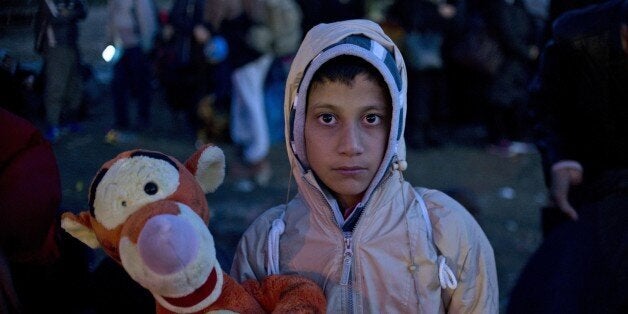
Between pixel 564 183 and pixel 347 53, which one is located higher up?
pixel 347 53

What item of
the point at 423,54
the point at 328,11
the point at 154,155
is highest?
the point at 328,11

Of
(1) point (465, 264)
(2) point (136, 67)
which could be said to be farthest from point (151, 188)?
(2) point (136, 67)

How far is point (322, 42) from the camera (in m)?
2.04

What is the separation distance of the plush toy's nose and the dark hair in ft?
2.61

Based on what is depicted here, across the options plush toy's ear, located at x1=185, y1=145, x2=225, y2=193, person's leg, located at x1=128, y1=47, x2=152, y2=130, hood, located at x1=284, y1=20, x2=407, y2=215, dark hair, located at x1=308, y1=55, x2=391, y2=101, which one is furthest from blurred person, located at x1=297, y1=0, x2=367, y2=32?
plush toy's ear, located at x1=185, y1=145, x2=225, y2=193

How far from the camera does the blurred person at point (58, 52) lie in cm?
231

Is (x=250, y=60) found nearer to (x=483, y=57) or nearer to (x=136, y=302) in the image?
(x=483, y=57)

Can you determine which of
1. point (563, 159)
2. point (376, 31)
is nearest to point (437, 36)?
point (563, 159)

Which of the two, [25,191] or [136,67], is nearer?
[25,191]

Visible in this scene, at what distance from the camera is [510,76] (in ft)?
25.5

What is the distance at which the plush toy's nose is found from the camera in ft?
4.59

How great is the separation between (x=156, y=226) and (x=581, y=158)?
2.05 metres

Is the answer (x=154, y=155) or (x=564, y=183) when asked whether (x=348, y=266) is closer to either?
(x=154, y=155)

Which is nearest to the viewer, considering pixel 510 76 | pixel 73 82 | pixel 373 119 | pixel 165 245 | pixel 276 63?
pixel 165 245
